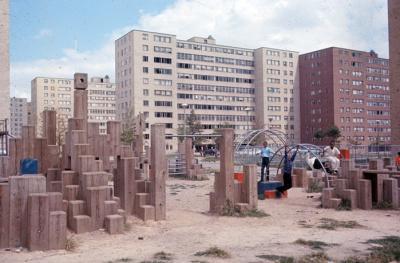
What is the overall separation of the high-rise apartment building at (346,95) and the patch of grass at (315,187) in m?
77.8

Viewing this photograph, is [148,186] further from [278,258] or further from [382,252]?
[382,252]

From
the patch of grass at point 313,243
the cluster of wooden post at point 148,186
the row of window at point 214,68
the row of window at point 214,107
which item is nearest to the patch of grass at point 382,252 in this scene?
the patch of grass at point 313,243

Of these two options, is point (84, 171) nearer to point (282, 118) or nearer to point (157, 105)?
point (157, 105)

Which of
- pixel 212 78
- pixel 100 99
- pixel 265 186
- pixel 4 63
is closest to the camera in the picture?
pixel 265 186

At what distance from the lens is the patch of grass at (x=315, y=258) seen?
732 cm

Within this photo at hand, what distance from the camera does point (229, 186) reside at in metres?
12.7

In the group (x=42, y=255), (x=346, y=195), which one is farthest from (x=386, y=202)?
(x=42, y=255)

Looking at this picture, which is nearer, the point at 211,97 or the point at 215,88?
the point at 211,97

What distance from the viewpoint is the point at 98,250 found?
825 cm

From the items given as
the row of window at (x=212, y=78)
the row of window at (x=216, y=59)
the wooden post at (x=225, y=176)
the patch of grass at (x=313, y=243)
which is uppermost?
the row of window at (x=216, y=59)

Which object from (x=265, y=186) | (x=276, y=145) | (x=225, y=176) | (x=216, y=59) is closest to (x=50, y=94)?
(x=216, y=59)

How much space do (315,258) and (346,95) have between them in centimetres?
9633

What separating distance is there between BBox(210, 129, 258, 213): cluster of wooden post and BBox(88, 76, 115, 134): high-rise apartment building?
413 ft

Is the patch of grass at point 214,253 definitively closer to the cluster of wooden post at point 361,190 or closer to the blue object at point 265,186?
the cluster of wooden post at point 361,190
